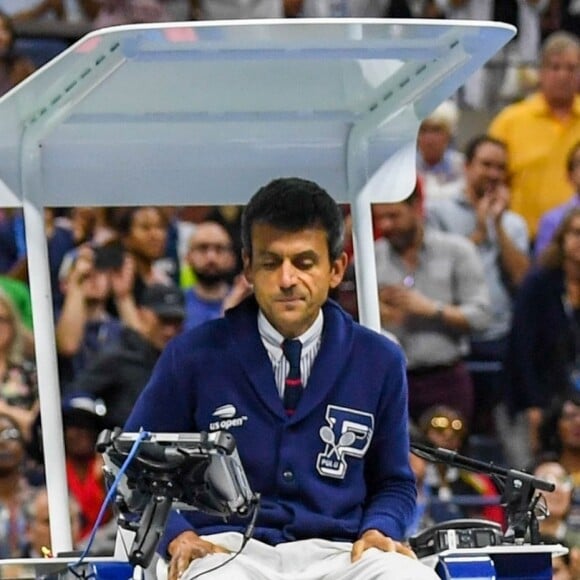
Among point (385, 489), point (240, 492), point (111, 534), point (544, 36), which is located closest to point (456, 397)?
point (111, 534)

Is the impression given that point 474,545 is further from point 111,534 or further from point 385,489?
point 111,534

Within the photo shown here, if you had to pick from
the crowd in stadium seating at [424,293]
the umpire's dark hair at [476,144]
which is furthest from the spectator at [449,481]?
the umpire's dark hair at [476,144]

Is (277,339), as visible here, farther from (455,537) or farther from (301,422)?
(455,537)

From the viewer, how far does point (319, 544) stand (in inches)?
155

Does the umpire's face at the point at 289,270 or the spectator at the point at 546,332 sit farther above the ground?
the umpire's face at the point at 289,270

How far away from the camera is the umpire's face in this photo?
399cm

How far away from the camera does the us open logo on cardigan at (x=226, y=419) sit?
159 inches

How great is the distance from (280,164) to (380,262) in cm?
334

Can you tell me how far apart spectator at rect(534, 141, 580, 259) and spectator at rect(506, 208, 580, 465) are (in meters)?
0.10

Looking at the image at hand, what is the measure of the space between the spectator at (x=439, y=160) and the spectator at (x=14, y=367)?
2.15m

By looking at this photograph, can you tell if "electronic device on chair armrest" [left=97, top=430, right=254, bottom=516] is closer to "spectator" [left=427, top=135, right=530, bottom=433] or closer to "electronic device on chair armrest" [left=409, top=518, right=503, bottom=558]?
"electronic device on chair armrest" [left=409, top=518, right=503, bottom=558]

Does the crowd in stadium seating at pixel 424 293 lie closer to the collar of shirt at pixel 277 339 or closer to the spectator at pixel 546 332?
the spectator at pixel 546 332

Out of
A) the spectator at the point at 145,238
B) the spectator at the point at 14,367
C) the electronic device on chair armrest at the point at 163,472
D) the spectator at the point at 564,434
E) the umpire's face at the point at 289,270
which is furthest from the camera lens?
the spectator at the point at 145,238

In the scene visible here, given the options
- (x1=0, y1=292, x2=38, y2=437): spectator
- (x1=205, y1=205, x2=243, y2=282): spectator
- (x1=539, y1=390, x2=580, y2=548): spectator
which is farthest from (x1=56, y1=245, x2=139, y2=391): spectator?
(x1=539, y1=390, x2=580, y2=548): spectator
